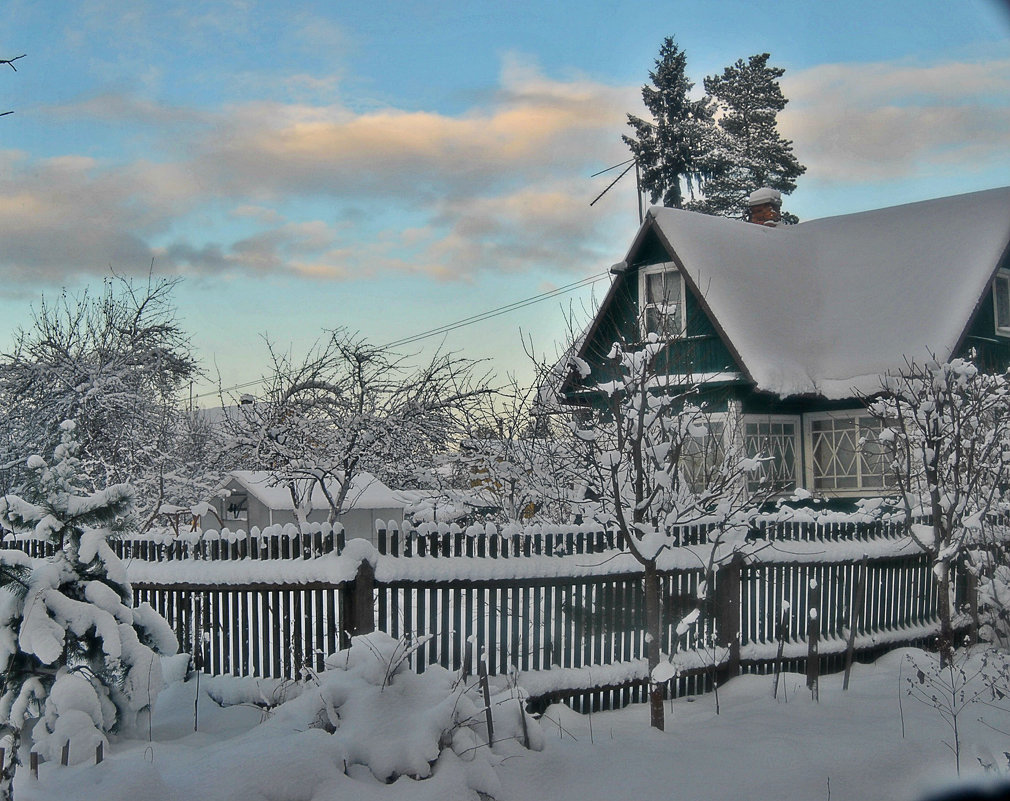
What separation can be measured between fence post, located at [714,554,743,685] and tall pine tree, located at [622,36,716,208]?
88.6ft

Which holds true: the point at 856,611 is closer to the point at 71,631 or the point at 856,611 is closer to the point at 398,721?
the point at 398,721

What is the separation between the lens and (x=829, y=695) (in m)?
7.89

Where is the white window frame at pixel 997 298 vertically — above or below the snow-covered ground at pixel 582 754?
above

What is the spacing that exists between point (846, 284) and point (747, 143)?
56.6 feet

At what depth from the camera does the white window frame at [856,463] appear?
59.5ft

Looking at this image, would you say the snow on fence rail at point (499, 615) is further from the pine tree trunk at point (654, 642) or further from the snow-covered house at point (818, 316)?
the snow-covered house at point (818, 316)

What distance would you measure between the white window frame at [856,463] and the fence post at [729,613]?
1030 cm

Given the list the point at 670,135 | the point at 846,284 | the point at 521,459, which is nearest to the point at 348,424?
the point at 521,459

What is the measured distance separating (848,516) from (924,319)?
32.1ft

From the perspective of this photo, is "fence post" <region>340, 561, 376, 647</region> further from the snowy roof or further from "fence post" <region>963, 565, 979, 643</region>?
the snowy roof

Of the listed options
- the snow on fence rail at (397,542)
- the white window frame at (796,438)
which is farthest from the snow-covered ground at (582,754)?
the white window frame at (796,438)

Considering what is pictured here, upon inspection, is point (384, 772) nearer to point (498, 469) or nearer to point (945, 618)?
point (945, 618)

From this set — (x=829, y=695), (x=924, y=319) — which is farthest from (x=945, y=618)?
(x=924, y=319)

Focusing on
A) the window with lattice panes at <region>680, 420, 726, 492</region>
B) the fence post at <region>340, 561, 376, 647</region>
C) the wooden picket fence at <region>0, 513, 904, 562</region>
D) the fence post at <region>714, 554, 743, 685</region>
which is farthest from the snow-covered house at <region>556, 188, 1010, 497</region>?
the fence post at <region>340, 561, 376, 647</region>
